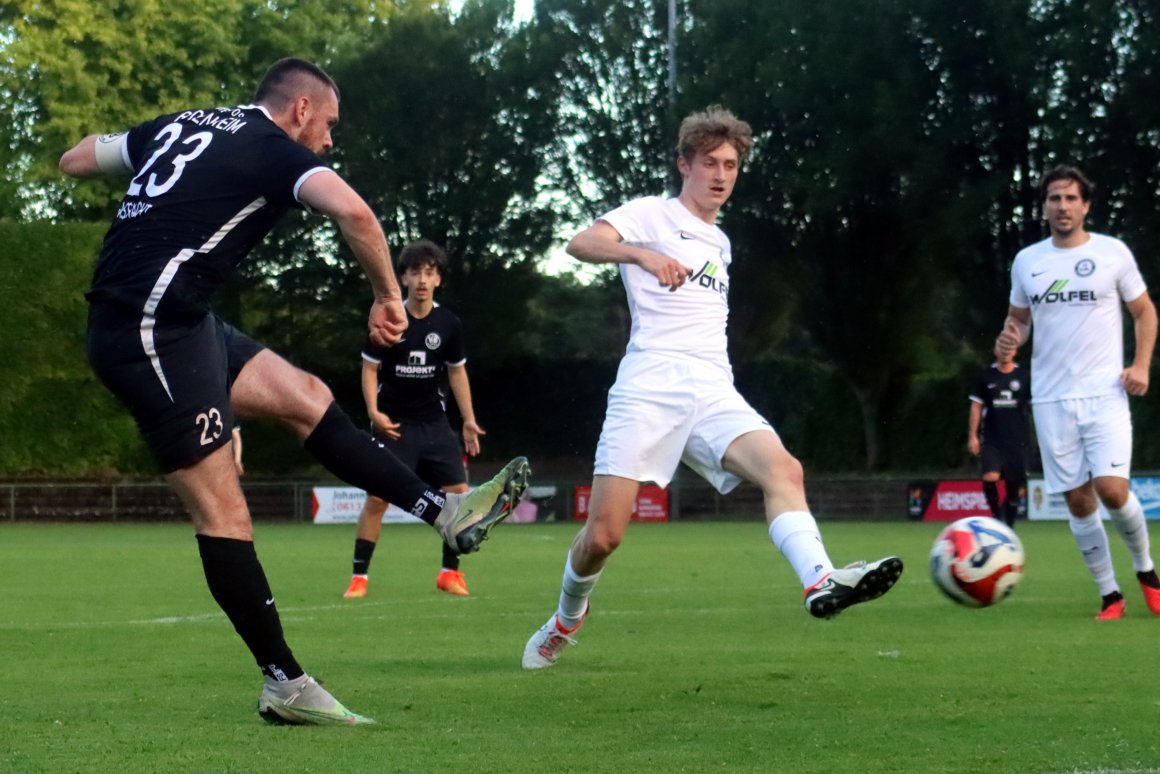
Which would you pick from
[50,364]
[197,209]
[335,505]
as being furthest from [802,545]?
[50,364]

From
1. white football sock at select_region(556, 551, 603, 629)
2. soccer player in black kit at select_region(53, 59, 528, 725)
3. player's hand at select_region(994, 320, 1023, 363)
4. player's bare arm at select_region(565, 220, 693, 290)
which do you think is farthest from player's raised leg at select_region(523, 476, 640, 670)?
player's hand at select_region(994, 320, 1023, 363)

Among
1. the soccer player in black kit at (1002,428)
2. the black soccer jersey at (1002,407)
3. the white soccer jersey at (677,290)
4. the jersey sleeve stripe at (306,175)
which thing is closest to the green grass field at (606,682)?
the white soccer jersey at (677,290)

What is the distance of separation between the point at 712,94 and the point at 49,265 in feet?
47.8

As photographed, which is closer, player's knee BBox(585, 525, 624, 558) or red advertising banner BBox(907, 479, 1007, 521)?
player's knee BBox(585, 525, 624, 558)

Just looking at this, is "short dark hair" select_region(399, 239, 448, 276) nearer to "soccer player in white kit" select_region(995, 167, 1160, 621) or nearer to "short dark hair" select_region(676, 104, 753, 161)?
"soccer player in white kit" select_region(995, 167, 1160, 621)

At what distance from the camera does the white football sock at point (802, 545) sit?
618 centimetres

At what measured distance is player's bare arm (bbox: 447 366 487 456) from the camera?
1195 cm

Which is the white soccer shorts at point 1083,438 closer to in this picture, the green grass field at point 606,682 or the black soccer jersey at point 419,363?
the green grass field at point 606,682

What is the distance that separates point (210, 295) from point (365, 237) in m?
0.64

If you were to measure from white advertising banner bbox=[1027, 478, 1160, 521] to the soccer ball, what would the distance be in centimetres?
2305

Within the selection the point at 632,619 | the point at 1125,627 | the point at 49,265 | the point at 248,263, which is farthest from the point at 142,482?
the point at 1125,627

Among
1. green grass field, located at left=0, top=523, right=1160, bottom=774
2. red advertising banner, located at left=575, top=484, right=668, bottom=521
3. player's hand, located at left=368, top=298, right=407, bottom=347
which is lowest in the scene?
red advertising banner, located at left=575, top=484, right=668, bottom=521

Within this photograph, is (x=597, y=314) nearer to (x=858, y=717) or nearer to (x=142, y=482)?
(x=142, y=482)

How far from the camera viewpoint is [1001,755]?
5.13 m
